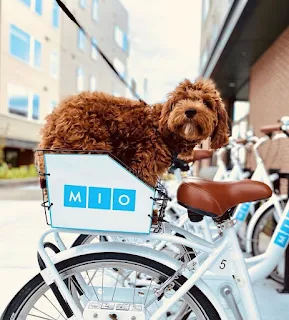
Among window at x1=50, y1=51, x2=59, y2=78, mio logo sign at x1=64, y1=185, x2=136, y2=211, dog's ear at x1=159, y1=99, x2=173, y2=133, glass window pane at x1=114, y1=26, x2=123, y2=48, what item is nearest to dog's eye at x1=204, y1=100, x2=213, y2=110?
dog's ear at x1=159, y1=99, x2=173, y2=133

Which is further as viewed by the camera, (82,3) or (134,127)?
(82,3)

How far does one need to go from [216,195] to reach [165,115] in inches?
13.2

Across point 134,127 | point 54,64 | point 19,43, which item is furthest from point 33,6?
point 134,127

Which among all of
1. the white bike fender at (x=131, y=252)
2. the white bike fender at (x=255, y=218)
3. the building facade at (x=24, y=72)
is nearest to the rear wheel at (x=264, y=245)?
the white bike fender at (x=255, y=218)

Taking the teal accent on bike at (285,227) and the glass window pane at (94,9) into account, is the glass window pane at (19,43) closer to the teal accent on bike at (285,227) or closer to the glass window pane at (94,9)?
the glass window pane at (94,9)

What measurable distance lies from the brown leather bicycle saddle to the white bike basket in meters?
0.18

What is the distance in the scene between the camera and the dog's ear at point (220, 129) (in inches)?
51.1

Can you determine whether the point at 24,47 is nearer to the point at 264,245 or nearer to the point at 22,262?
the point at 22,262

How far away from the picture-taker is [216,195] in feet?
4.60

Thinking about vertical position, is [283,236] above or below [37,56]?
below

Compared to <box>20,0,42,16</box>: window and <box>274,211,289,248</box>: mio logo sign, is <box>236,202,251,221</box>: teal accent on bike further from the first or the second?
<box>20,0,42,16</box>: window

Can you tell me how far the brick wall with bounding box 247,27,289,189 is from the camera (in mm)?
4438

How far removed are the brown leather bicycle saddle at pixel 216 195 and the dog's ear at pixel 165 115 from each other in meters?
0.24

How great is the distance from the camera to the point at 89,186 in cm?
128
